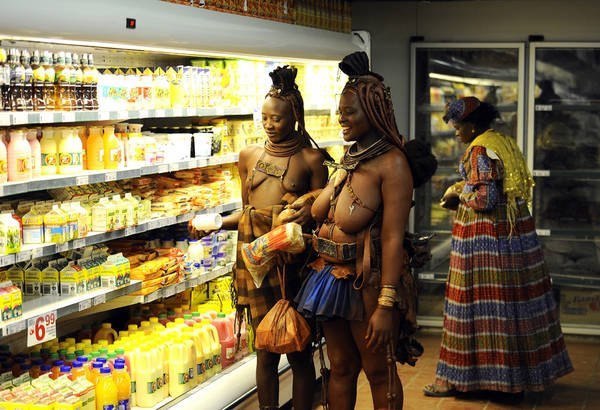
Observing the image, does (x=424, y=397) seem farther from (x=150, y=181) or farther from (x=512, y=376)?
(x=150, y=181)

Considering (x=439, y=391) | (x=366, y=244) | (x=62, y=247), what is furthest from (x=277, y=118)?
(x=439, y=391)

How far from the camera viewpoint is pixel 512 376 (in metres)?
6.62

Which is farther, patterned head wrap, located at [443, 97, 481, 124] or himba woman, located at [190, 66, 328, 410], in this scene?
patterned head wrap, located at [443, 97, 481, 124]

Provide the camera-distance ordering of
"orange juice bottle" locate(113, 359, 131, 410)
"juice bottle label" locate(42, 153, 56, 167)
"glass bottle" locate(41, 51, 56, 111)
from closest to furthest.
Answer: "glass bottle" locate(41, 51, 56, 111) → "juice bottle label" locate(42, 153, 56, 167) → "orange juice bottle" locate(113, 359, 131, 410)

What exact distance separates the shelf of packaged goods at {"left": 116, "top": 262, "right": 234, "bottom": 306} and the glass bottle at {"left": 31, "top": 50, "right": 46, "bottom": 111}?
127 centimetres

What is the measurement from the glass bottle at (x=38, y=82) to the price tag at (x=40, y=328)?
2.97ft

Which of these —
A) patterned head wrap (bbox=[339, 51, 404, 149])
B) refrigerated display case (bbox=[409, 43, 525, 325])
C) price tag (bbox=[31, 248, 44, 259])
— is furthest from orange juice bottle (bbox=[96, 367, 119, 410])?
refrigerated display case (bbox=[409, 43, 525, 325])

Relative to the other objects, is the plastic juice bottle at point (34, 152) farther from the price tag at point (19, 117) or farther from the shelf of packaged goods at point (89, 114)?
the price tag at point (19, 117)

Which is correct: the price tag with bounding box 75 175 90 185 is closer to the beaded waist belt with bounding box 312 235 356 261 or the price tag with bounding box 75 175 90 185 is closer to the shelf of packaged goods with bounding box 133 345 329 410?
the beaded waist belt with bounding box 312 235 356 261

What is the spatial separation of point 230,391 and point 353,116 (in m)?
2.16

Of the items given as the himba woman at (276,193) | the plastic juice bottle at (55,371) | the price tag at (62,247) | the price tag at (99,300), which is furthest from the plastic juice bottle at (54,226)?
the himba woman at (276,193)

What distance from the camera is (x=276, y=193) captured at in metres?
5.27

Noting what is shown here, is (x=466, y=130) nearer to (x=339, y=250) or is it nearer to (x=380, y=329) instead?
(x=339, y=250)

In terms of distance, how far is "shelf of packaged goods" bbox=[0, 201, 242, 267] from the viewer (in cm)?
431
